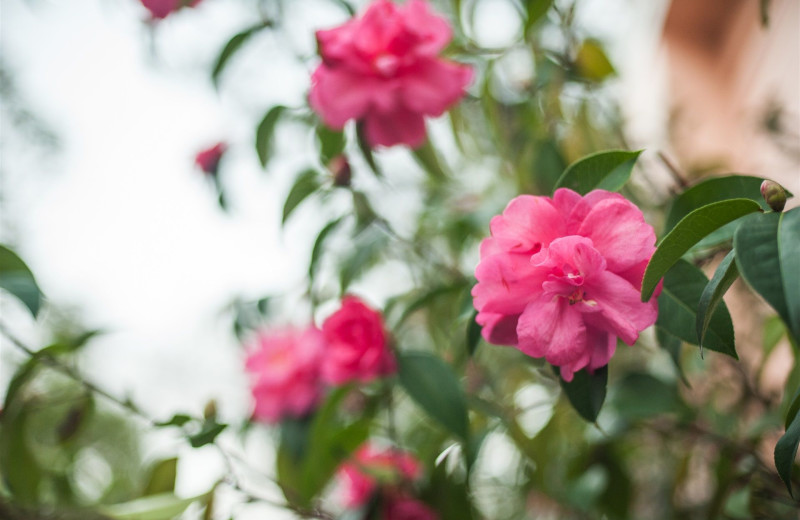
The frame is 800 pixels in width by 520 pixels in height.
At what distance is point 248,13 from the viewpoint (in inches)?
37.6

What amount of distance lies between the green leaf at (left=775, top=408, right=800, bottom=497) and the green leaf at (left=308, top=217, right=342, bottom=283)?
1.84 ft

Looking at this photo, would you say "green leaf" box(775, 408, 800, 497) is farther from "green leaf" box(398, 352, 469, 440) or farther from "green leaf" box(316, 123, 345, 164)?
"green leaf" box(316, 123, 345, 164)

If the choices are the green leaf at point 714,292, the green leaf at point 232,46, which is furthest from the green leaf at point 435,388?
the green leaf at point 232,46

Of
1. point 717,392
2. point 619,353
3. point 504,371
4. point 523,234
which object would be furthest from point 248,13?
point 717,392

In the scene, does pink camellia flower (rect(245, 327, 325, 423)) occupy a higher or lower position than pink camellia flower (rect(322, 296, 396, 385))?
lower

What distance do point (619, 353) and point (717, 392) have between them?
0.69 feet

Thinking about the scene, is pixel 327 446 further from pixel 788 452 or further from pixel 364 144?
pixel 788 452

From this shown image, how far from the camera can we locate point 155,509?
63 centimetres

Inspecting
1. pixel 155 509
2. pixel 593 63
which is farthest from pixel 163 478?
pixel 593 63

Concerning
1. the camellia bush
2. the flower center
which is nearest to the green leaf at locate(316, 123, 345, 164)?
the camellia bush

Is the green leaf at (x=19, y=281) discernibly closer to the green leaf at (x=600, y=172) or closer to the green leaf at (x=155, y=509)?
the green leaf at (x=155, y=509)

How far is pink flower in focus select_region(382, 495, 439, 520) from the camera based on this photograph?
0.82 m

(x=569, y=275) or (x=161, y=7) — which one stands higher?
(x=161, y=7)

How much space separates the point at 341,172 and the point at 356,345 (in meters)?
0.25
